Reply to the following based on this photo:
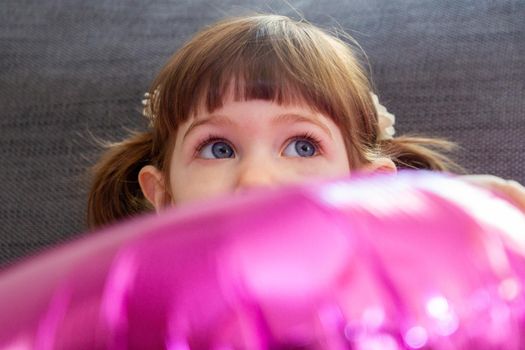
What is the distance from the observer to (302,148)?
2.68 ft

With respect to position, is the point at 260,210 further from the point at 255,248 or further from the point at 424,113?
the point at 424,113

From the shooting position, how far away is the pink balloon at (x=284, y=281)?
0.36 m

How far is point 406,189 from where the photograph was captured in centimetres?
42

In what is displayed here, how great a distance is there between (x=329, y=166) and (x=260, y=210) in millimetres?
443

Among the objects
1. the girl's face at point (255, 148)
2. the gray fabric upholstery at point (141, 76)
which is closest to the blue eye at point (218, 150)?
the girl's face at point (255, 148)

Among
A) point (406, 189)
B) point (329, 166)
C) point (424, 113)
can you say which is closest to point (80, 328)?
point (406, 189)

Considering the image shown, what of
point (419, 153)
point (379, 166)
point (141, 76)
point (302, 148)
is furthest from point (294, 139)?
point (141, 76)

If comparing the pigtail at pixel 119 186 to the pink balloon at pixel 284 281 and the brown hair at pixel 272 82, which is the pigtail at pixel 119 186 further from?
the pink balloon at pixel 284 281

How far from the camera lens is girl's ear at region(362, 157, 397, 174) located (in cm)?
88

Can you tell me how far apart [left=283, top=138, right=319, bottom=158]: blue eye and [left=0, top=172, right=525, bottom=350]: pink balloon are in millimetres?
397

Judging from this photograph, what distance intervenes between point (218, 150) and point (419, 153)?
28cm

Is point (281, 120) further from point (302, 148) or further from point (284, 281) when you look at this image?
point (284, 281)

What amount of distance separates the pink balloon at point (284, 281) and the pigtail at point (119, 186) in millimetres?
606

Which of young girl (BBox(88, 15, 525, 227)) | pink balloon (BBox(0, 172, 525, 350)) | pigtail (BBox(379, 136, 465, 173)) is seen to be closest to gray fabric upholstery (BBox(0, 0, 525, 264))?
pigtail (BBox(379, 136, 465, 173))
